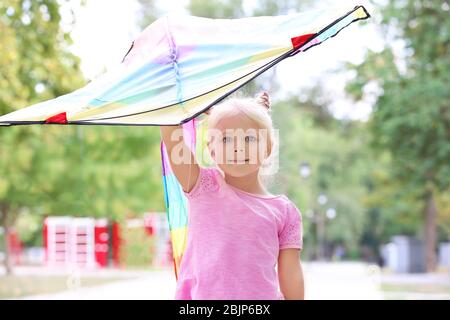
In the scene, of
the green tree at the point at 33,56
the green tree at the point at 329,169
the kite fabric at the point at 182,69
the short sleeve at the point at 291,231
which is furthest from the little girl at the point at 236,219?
the green tree at the point at 329,169

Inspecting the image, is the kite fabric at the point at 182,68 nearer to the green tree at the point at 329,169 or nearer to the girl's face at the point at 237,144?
the girl's face at the point at 237,144

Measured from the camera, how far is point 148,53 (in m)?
2.31

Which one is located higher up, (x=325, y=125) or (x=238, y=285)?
(x=325, y=125)

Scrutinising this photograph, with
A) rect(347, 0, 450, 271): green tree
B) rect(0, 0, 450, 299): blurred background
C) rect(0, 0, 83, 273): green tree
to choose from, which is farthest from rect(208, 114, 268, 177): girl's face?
rect(347, 0, 450, 271): green tree

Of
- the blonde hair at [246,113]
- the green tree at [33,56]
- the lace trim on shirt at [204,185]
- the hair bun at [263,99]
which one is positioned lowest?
the lace trim on shirt at [204,185]

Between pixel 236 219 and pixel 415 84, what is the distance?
19.1m

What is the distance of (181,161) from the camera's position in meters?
2.30

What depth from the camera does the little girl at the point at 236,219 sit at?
2.20 metres

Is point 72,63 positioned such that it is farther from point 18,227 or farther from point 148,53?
point 18,227

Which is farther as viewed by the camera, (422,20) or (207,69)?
(422,20)

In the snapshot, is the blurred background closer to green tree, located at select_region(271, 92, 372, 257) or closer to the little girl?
green tree, located at select_region(271, 92, 372, 257)
